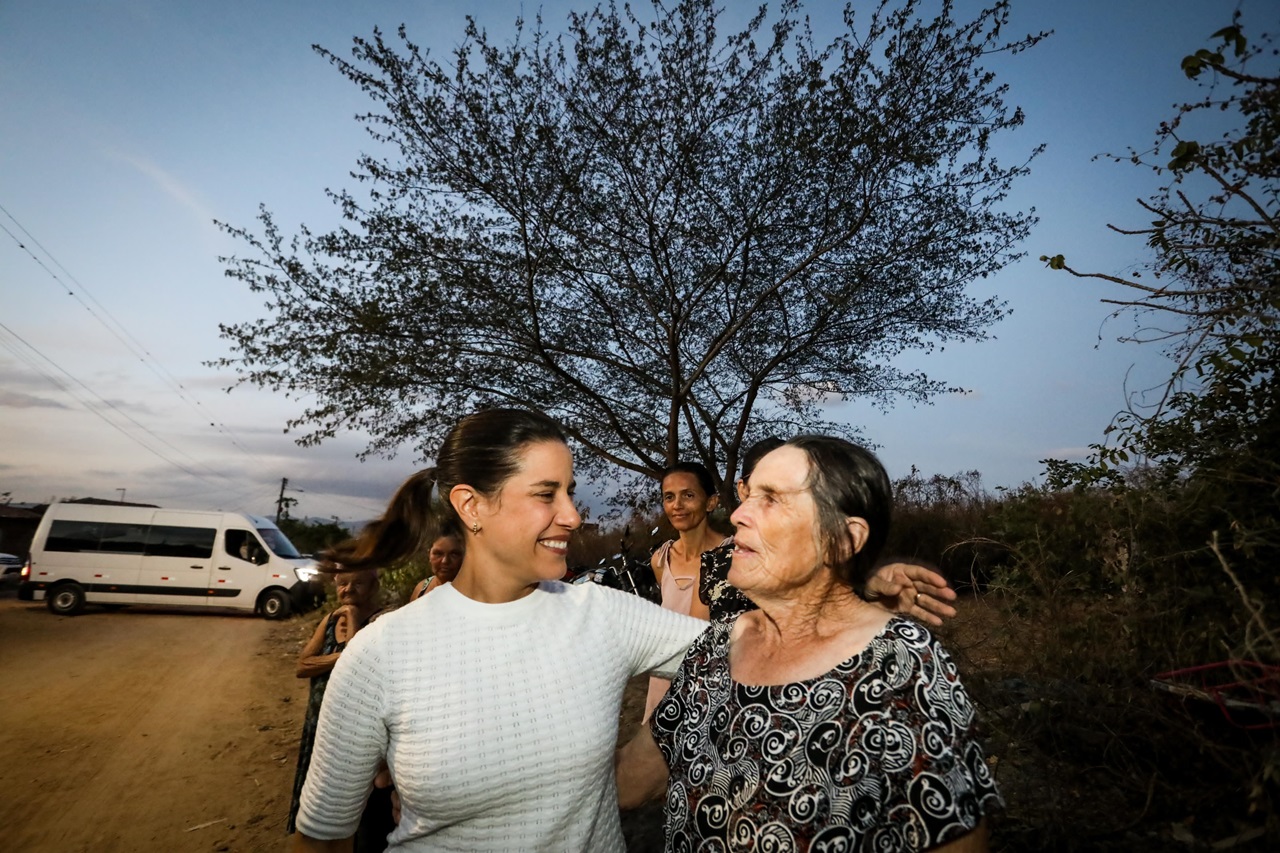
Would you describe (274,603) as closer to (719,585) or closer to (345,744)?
(719,585)

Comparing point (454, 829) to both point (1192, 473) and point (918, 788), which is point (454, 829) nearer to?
point (918, 788)

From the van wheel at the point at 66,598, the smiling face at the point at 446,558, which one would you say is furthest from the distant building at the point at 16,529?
the smiling face at the point at 446,558

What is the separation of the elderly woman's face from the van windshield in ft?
58.3

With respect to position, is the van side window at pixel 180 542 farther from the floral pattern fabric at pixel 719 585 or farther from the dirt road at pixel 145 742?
the floral pattern fabric at pixel 719 585

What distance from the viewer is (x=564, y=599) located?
1.91m

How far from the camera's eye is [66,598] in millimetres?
15977

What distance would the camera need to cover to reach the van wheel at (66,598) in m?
15.9

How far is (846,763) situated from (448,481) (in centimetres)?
130

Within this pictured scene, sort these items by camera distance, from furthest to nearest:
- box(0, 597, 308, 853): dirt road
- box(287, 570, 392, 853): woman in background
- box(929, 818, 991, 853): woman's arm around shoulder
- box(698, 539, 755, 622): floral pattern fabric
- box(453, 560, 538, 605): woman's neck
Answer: box(0, 597, 308, 853): dirt road → box(287, 570, 392, 853): woman in background → box(698, 539, 755, 622): floral pattern fabric → box(453, 560, 538, 605): woman's neck → box(929, 818, 991, 853): woman's arm around shoulder

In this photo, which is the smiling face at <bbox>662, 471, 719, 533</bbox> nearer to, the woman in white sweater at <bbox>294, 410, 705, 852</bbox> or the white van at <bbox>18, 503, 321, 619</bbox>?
the woman in white sweater at <bbox>294, 410, 705, 852</bbox>

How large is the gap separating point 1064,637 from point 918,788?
2891 millimetres

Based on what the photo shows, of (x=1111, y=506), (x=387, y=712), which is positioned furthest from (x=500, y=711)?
(x=1111, y=506)

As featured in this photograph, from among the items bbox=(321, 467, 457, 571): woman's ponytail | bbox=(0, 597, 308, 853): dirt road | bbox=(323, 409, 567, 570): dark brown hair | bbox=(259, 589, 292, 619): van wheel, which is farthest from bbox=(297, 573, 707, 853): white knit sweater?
bbox=(259, 589, 292, 619): van wheel

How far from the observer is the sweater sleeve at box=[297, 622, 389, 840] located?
158 centimetres
